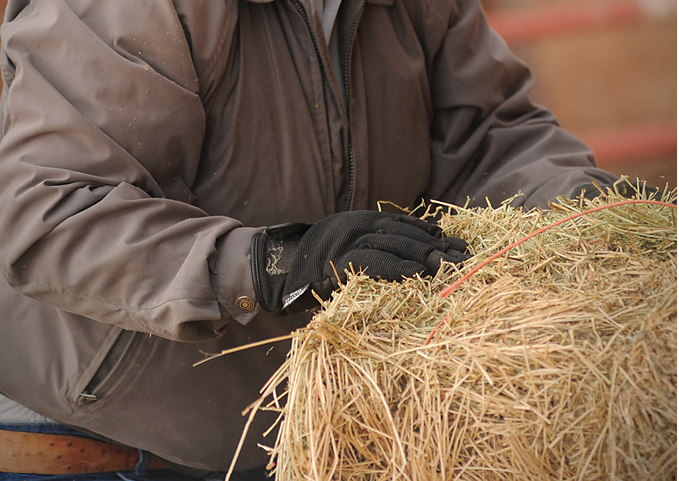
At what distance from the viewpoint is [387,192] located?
1361mm

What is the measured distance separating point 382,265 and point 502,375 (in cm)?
24

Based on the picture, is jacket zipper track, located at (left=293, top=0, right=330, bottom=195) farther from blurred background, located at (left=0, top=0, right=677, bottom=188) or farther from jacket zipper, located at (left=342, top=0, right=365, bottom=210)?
blurred background, located at (left=0, top=0, right=677, bottom=188)

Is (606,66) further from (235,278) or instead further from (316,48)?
(235,278)

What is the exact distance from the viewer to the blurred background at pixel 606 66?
10.7ft

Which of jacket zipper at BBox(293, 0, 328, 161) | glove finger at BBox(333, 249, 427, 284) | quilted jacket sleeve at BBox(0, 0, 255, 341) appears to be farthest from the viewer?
jacket zipper at BBox(293, 0, 328, 161)

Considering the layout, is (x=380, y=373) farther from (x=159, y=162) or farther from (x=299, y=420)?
(x=159, y=162)

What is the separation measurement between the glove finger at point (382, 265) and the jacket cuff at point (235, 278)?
19cm

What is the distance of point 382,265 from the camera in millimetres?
819

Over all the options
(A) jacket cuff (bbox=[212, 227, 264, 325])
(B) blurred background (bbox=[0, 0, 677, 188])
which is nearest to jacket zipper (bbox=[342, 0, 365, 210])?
(A) jacket cuff (bbox=[212, 227, 264, 325])

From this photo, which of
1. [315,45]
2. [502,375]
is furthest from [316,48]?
[502,375]

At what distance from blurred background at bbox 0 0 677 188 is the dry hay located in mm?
2767

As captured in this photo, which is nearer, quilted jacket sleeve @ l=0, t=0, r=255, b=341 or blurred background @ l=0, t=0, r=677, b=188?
quilted jacket sleeve @ l=0, t=0, r=255, b=341

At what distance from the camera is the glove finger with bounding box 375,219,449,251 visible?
87cm

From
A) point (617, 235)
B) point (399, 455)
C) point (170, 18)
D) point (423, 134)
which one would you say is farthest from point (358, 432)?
point (423, 134)
